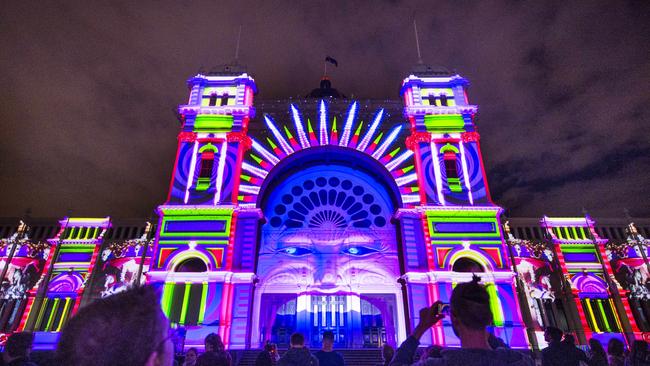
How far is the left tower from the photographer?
752 inches

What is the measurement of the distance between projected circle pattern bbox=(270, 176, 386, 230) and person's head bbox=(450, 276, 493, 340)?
67.2 feet

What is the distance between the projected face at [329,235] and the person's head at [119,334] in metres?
20.3

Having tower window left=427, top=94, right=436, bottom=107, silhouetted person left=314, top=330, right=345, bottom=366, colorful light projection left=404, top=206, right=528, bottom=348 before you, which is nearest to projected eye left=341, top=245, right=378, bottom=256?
colorful light projection left=404, top=206, right=528, bottom=348

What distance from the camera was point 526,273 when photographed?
22.9 meters

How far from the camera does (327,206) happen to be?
79.4 ft

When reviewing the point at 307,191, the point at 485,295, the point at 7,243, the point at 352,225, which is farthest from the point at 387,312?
the point at 7,243

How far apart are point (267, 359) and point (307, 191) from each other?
17.0 metres

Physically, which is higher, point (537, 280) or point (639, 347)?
point (537, 280)

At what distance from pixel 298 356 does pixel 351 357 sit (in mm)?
12658

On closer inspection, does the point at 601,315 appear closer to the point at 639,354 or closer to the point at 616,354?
the point at 616,354

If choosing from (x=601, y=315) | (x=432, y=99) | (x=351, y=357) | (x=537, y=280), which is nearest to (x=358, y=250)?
(x=351, y=357)

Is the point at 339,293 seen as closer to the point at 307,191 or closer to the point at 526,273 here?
the point at 307,191

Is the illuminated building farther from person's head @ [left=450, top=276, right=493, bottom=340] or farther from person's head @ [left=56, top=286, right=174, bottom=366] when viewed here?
person's head @ [left=56, top=286, right=174, bottom=366]

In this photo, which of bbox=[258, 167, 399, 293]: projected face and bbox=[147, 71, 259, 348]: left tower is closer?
bbox=[147, 71, 259, 348]: left tower
